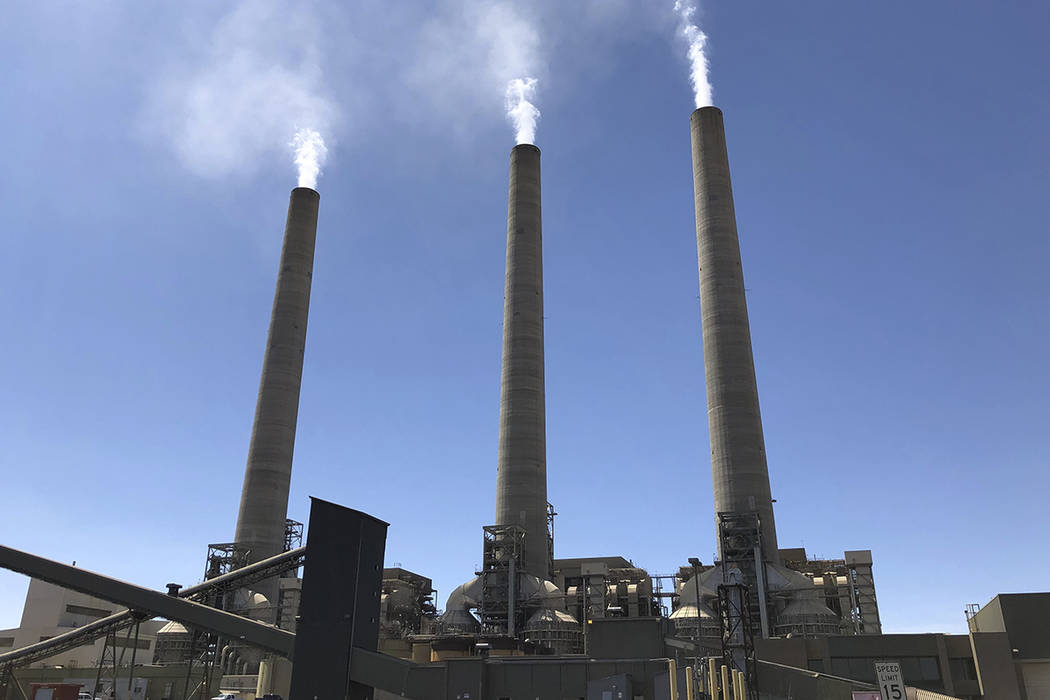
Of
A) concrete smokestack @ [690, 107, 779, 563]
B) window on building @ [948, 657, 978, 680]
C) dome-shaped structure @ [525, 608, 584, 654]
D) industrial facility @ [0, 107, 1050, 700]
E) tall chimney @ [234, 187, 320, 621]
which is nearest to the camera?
industrial facility @ [0, 107, 1050, 700]

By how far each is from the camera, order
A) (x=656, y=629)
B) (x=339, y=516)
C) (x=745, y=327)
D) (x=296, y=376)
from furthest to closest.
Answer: (x=296, y=376) → (x=745, y=327) → (x=656, y=629) → (x=339, y=516)

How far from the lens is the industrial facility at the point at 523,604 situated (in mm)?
25688

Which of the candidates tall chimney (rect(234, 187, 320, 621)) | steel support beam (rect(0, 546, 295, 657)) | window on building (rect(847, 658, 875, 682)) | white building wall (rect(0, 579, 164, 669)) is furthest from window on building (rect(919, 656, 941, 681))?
white building wall (rect(0, 579, 164, 669))

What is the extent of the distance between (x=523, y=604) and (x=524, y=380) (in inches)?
722

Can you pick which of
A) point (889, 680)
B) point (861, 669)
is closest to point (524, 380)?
point (861, 669)

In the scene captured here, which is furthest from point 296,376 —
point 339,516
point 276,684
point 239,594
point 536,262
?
point 339,516

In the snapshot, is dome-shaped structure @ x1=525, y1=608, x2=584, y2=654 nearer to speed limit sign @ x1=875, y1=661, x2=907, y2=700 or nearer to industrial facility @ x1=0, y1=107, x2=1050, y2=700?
industrial facility @ x1=0, y1=107, x2=1050, y2=700

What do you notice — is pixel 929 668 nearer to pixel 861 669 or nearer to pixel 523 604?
pixel 861 669

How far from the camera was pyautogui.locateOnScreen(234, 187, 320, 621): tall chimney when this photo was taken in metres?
69.2

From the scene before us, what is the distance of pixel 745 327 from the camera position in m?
64.1

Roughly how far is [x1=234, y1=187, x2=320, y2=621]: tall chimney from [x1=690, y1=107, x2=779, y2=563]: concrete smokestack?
3838 centimetres

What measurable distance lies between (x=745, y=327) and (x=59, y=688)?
51.2 meters

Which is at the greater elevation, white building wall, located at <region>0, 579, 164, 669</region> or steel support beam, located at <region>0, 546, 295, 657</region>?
white building wall, located at <region>0, 579, 164, 669</region>

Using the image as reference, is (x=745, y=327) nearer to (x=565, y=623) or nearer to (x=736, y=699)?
(x=565, y=623)
